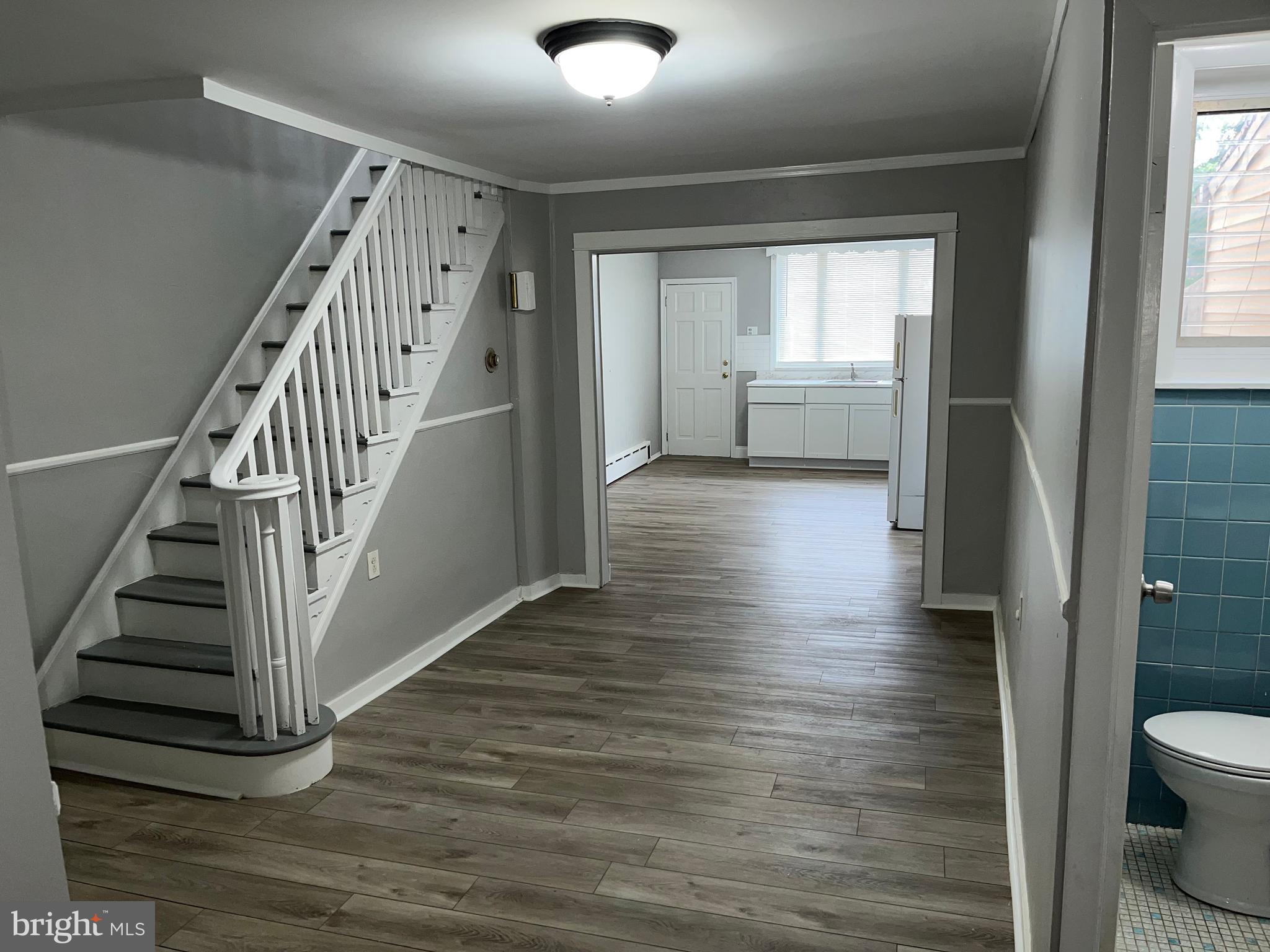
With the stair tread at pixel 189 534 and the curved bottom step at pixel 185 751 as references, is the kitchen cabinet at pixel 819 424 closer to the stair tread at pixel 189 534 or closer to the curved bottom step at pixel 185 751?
the stair tread at pixel 189 534

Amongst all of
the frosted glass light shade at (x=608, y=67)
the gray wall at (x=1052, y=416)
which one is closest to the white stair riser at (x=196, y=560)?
the frosted glass light shade at (x=608, y=67)

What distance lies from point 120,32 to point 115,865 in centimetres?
233

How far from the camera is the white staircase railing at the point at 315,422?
2881 mm

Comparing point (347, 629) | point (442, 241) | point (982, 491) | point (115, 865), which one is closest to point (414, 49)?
point (442, 241)

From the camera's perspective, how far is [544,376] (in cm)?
515

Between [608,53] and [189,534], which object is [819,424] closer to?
[189,534]

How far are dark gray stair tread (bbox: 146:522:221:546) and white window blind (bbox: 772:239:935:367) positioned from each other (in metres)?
6.84

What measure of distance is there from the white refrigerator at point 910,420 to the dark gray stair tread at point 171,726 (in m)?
4.56

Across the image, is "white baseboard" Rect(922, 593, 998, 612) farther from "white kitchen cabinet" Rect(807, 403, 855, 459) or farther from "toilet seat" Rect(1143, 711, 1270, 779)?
"white kitchen cabinet" Rect(807, 403, 855, 459)

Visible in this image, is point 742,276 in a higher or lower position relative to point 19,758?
higher

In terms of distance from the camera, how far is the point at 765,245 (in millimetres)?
4773

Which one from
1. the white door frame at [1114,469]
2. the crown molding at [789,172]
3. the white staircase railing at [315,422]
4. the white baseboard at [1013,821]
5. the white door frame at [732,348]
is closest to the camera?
the white door frame at [1114,469]

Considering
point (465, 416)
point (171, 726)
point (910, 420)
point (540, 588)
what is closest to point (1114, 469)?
point (171, 726)

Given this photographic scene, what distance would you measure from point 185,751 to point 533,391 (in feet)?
8.70
